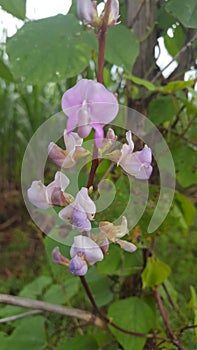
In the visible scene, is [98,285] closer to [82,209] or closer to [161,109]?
[161,109]

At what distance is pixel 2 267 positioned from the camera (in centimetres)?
209

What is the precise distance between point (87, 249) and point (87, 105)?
0.14 metres

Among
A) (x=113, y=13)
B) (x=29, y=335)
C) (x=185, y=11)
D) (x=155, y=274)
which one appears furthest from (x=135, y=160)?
(x=29, y=335)

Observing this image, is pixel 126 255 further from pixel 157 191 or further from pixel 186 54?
pixel 186 54

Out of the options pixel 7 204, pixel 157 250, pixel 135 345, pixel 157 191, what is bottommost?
pixel 7 204

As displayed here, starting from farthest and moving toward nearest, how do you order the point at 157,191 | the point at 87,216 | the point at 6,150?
the point at 6,150
the point at 157,191
the point at 87,216

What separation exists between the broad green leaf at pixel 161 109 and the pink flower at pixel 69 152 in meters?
0.46

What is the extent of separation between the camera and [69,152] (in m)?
0.48

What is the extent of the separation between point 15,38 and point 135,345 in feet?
1.61

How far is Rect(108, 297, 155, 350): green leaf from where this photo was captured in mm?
851

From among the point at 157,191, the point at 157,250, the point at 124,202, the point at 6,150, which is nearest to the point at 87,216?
the point at 124,202

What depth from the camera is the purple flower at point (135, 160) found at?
476mm

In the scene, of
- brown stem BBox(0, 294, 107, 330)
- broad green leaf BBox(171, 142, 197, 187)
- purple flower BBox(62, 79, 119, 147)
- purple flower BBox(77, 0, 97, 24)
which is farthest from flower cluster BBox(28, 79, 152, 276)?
broad green leaf BBox(171, 142, 197, 187)

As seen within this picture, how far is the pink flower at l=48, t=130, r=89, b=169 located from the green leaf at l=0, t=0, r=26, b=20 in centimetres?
25
